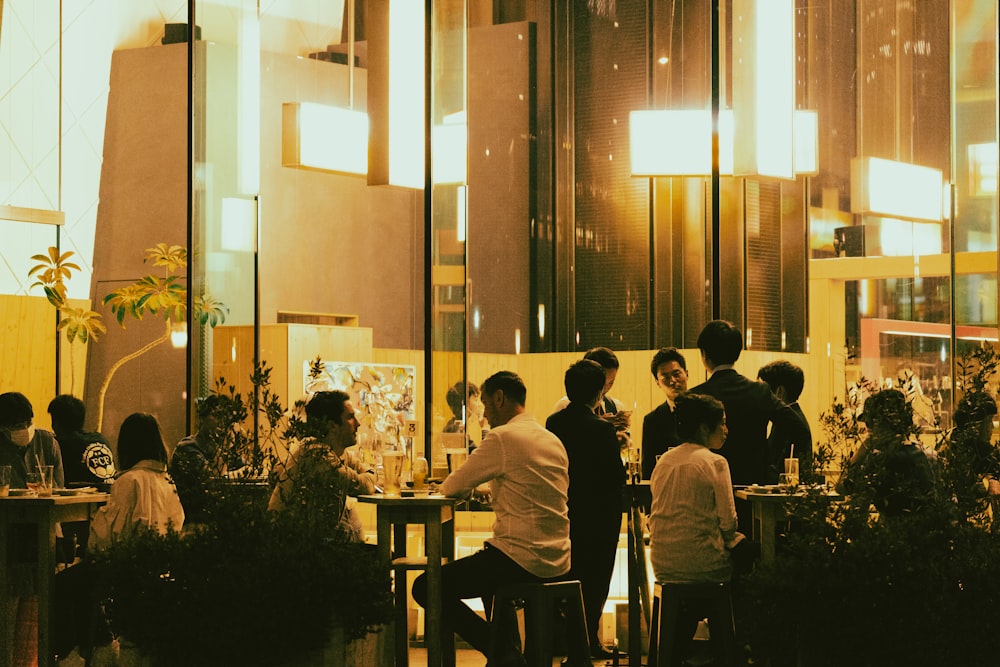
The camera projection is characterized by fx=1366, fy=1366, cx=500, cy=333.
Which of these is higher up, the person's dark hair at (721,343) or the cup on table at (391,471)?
the person's dark hair at (721,343)

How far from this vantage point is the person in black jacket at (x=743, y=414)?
5684 millimetres

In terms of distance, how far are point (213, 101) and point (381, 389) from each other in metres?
2.45

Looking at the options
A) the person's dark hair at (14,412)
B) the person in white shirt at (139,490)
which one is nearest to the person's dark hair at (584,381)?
the person in white shirt at (139,490)

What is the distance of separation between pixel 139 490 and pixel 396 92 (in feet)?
10.9

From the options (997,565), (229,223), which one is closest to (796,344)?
(229,223)

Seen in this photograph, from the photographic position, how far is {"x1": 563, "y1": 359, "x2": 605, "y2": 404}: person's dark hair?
5594 millimetres

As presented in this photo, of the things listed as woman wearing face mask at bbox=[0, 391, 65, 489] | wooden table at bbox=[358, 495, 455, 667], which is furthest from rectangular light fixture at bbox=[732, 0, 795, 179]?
woman wearing face mask at bbox=[0, 391, 65, 489]

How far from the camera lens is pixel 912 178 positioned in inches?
346

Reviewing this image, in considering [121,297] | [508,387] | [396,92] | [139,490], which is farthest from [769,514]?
[121,297]

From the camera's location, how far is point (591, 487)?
5.59 m

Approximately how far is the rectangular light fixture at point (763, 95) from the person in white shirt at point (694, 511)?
8.72 feet

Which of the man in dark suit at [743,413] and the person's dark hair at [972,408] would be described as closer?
the person's dark hair at [972,408]

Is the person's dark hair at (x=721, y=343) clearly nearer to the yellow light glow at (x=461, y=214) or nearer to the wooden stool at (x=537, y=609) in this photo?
the wooden stool at (x=537, y=609)

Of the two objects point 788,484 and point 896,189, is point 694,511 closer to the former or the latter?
point 788,484
